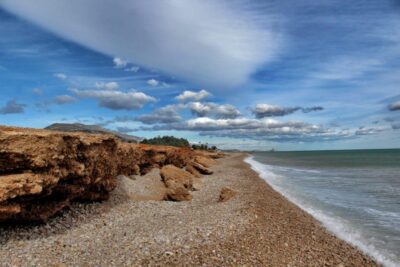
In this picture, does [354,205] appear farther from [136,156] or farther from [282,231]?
[136,156]

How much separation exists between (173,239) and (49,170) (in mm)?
4222

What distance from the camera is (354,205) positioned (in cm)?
1869

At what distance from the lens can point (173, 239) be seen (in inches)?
416

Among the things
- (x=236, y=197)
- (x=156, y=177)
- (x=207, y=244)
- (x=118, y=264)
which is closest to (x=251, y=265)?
(x=207, y=244)

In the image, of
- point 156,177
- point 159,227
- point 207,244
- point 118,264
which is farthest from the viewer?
point 156,177

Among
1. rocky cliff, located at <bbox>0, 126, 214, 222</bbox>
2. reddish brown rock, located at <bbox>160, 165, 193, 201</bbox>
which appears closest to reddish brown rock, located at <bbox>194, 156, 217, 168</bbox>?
reddish brown rock, located at <bbox>160, 165, 193, 201</bbox>

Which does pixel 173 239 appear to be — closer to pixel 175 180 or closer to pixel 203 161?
pixel 175 180

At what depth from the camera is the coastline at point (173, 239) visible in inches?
355

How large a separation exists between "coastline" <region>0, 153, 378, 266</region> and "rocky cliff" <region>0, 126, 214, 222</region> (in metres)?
0.59

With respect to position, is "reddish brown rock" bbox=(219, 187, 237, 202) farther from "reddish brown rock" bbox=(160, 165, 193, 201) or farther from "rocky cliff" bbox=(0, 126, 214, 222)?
"rocky cliff" bbox=(0, 126, 214, 222)

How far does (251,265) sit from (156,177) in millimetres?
17011

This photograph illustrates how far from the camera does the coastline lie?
9.01m

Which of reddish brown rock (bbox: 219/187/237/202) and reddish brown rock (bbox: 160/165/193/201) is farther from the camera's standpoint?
reddish brown rock (bbox: 160/165/193/201)

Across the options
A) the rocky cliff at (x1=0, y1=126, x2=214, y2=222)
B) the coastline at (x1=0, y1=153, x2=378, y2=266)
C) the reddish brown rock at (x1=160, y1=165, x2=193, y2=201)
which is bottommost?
the coastline at (x1=0, y1=153, x2=378, y2=266)
